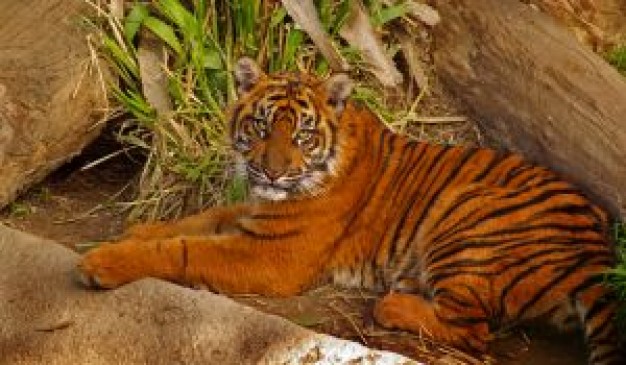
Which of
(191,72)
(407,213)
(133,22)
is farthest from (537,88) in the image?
(133,22)

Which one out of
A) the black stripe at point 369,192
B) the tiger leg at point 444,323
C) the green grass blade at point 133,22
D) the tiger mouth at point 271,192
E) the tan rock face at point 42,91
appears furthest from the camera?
the green grass blade at point 133,22

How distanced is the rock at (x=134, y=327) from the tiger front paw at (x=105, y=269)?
0.04 m

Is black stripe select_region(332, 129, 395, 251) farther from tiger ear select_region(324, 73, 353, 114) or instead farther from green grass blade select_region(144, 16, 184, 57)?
green grass blade select_region(144, 16, 184, 57)

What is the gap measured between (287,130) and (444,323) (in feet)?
3.17

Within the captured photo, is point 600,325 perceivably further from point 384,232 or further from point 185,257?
point 185,257

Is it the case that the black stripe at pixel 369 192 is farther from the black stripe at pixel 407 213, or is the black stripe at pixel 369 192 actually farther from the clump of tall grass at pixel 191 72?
the clump of tall grass at pixel 191 72

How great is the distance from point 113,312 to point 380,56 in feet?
7.11

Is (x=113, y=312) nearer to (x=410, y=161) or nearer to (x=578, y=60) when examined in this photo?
(x=410, y=161)

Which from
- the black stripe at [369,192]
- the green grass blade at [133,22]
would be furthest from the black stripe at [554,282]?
the green grass blade at [133,22]

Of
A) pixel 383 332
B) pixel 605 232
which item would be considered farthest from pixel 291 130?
pixel 605 232

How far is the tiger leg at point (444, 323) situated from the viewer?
14.9 feet

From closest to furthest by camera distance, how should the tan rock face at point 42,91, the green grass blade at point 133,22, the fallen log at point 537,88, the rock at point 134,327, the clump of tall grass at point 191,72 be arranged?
the rock at point 134,327, the fallen log at point 537,88, the tan rock face at point 42,91, the clump of tall grass at point 191,72, the green grass blade at point 133,22

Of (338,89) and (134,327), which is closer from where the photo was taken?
(134,327)

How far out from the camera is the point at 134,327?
14.4 feet
